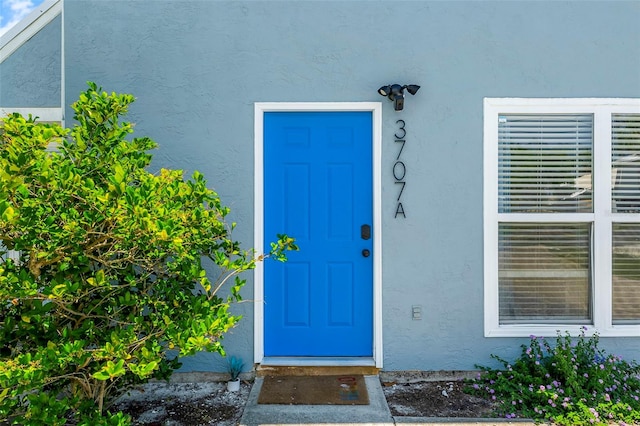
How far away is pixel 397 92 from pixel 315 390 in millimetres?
2458

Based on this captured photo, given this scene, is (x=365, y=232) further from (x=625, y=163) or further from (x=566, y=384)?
(x=625, y=163)

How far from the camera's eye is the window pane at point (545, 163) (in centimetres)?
345

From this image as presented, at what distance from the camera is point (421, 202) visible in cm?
341

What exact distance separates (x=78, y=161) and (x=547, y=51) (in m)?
3.67

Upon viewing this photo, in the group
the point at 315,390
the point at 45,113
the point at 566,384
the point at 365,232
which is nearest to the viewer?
the point at 566,384

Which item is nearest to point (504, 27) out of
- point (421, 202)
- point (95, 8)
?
point (421, 202)

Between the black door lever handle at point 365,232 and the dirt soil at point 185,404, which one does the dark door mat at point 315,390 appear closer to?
the dirt soil at point 185,404

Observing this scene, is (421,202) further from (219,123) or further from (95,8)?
(95,8)

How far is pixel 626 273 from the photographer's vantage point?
11.4 ft

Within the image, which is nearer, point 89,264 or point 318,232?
point 89,264

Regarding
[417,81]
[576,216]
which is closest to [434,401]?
[576,216]

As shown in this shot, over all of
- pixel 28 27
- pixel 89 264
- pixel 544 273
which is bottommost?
pixel 544 273

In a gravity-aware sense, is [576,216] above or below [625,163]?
below

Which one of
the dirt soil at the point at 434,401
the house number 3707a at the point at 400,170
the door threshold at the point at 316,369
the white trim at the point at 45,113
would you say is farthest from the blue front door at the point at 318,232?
the white trim at the point at 45,113
